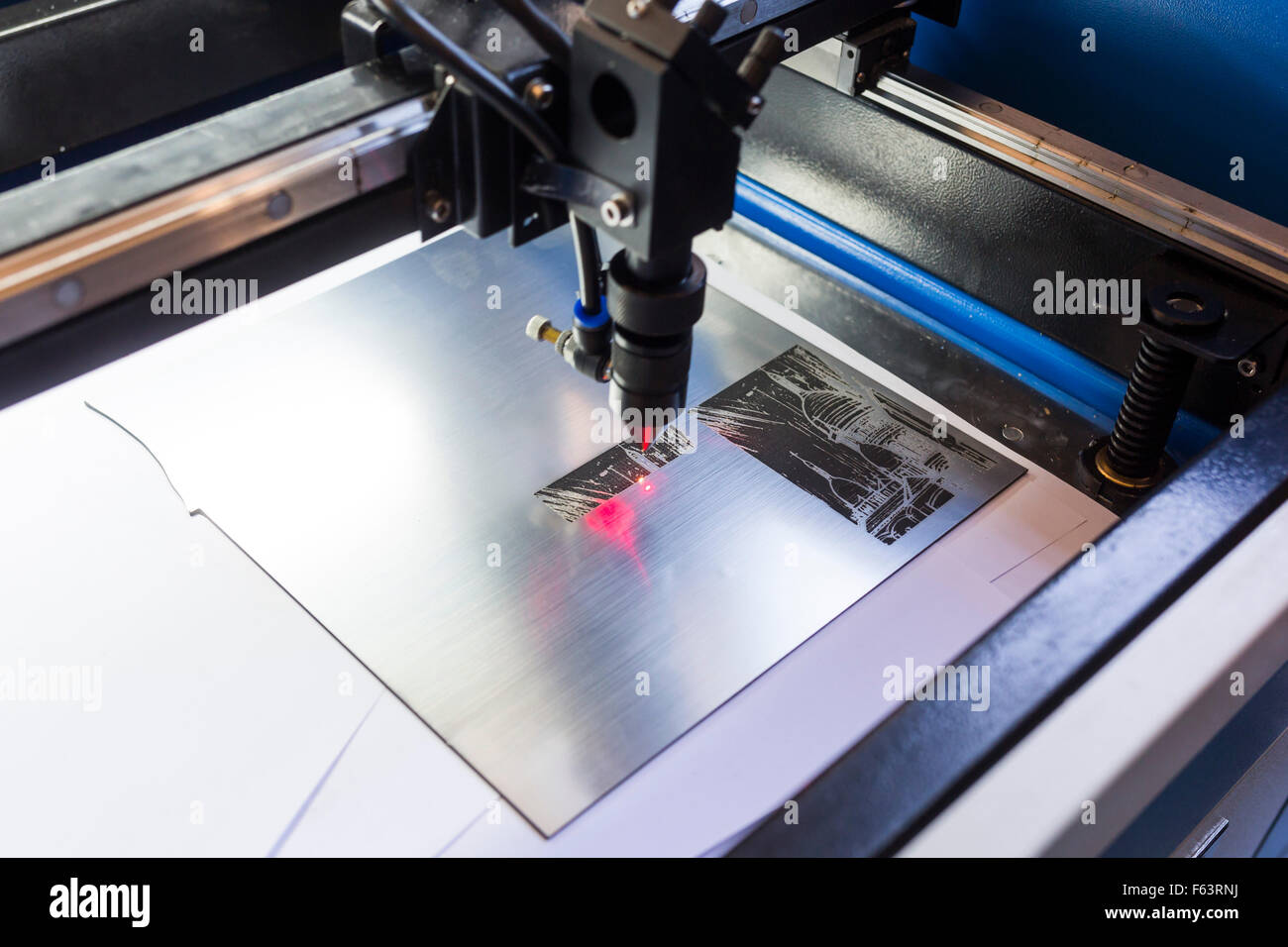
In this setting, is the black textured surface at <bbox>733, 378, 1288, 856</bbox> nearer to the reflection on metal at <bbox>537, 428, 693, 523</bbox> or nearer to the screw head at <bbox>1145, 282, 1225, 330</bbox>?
the screw head at <bbox>1145, 282, 1225, 330</bbox>

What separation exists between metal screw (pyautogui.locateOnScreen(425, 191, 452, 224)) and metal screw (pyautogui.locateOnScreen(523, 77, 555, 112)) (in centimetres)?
13

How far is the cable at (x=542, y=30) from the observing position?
83cm

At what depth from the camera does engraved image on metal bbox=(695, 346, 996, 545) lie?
1264 mm

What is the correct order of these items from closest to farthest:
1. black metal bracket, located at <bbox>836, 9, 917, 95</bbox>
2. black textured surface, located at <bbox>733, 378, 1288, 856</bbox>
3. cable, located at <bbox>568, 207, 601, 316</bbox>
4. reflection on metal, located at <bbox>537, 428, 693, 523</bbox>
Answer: black textured surface, located at <bbox>733, 378, 1288, 856</bbox> < cable, located at <bbox>568, 207, 601, 316</bbox> < reflection on metal, located at <bbox>537, 428, 693, 523</bbox> < black metal bracket, located at <bbox>836, 9, 917, 95</bbox>

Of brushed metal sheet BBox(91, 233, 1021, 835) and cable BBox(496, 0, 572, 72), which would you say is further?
brushed metal sheet BBox(91, 233, 1021, 835)

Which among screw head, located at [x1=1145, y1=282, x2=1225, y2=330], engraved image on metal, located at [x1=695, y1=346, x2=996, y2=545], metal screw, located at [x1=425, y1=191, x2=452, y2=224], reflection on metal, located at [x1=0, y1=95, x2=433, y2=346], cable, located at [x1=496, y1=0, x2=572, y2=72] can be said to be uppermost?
cable, located at [x1=496, y1=0, x2=572, y2=72]

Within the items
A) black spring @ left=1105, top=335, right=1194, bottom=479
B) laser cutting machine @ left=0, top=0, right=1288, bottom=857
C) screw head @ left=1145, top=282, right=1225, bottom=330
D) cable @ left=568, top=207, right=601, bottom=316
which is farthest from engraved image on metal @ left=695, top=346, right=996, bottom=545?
cable @ left=568, top=207, right=601, bottom=316

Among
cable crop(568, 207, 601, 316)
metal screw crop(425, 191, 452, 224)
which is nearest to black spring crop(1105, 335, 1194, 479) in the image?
cable crop(568, 207, 601, 316)

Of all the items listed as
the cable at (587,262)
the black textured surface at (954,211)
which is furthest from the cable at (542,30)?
the black textured surface at (954,211)

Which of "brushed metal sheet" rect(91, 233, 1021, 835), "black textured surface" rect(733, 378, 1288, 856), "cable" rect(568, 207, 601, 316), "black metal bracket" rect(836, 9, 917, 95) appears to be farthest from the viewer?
"black metal bracket" rect(836, 9, 917, 95)

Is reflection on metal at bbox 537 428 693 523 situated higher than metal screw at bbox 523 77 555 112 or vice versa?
metal screw at bbox 523 77 555 112

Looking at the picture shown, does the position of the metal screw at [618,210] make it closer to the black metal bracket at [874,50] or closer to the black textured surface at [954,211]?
the black textured surface at [954,211]

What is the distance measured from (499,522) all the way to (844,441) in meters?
0.37

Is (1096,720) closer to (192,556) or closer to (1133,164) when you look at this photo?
(1133,164)
